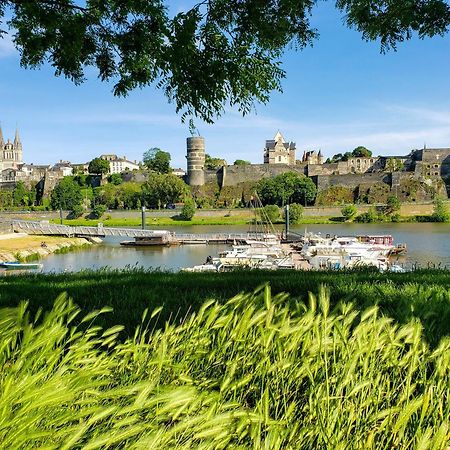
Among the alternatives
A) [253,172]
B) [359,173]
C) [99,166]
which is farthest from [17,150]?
[359,173]

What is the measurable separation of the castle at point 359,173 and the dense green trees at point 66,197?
2171cm

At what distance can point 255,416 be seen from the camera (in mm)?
1489

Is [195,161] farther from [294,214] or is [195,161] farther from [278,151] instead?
[294,214]

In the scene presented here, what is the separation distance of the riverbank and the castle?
47.6 metres

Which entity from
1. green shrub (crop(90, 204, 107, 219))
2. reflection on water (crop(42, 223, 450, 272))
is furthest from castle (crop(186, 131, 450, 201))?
reflection on water (crop(42, 223, 450, 272))

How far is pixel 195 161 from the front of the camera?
91.4 metres

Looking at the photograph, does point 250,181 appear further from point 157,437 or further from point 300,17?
point 157,437

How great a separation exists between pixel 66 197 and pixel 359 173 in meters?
55.7

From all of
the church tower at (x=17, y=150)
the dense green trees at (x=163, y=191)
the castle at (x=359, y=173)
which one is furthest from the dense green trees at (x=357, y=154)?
the church tower at (x=17, y=150)

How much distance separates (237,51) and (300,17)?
3.61 feet

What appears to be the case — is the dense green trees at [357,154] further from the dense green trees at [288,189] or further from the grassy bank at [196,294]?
the grassy bank at [196,294]

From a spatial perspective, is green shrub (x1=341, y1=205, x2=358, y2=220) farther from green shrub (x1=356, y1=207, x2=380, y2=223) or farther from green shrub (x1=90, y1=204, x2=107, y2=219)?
green shrub (x1=90, y1=204, x2=107, y2=219)

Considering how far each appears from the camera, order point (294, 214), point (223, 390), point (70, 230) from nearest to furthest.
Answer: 1. point (223, 390)
2. point (70, 230)
3. point (294, 214)

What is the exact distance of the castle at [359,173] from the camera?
82.9 meters
